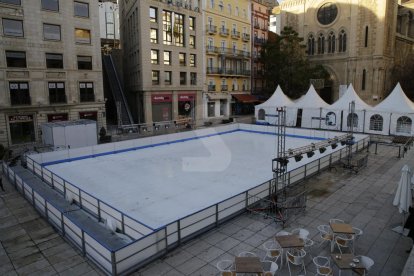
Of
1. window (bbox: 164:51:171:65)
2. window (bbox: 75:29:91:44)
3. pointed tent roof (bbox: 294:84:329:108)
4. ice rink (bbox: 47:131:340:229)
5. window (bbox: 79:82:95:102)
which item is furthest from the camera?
Result: window (bbox: 164:51:171:65)

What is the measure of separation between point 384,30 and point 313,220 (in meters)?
45.7

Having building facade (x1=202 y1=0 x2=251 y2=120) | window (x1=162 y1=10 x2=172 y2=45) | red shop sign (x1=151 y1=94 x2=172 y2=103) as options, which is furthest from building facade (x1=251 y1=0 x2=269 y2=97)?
red shop sign (x1=151 y1=94 x2=172 y2=103)

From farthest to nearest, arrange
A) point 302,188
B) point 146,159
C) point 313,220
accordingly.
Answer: point 146,159, point 302,188, point 313,220

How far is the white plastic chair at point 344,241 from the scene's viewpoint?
8.67 metres

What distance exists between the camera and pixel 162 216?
489 inches

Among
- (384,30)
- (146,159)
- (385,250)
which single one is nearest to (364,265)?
(385,250)

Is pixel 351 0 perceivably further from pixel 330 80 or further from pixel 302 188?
pixel 302 188

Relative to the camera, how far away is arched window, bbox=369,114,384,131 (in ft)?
97.9

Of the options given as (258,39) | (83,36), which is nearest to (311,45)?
(258,39)

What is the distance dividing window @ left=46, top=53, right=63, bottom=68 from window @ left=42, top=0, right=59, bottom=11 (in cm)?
422

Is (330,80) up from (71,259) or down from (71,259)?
up

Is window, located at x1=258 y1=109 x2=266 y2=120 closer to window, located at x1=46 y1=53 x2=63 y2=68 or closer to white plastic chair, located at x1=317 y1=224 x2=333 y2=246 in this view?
window, located at x1=46 y1=53 x2=63 y2=68

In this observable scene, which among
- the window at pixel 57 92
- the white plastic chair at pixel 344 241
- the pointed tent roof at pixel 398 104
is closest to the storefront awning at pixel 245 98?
the pointed tent roof at pixel 398 104

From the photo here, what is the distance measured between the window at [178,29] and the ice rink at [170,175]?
17704 millimetres
